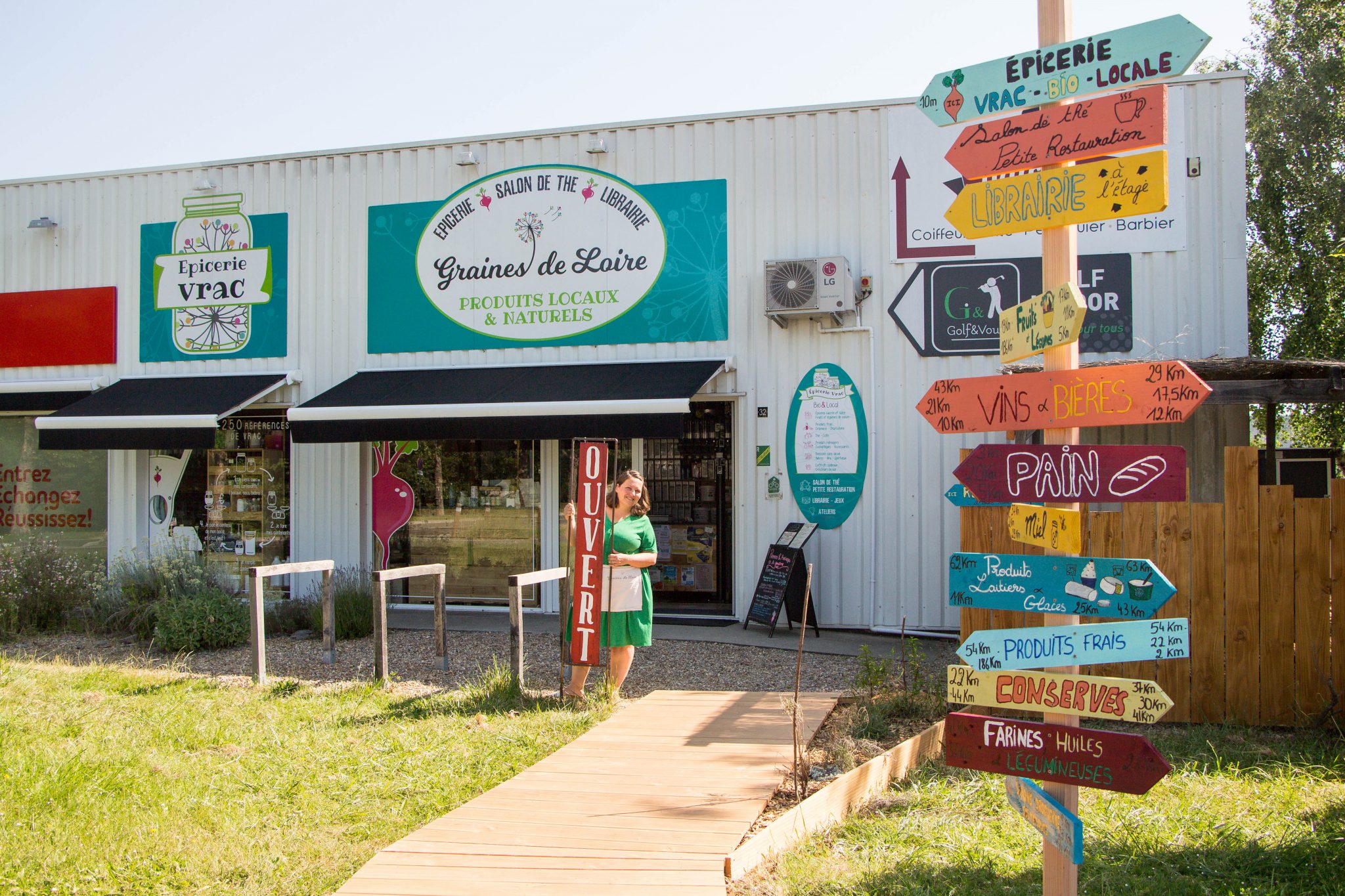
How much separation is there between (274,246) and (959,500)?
7787 mm

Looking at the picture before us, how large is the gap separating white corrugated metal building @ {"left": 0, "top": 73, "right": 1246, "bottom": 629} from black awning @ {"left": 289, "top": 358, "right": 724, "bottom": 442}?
1.33 feet

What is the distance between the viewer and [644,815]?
4.08 m

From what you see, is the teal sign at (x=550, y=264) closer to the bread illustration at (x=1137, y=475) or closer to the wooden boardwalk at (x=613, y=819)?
the wooden boardwalk at (x=613, y=819)

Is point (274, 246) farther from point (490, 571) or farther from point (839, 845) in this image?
point (839, 845)

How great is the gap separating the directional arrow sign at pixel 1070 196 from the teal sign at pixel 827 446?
6174 mm

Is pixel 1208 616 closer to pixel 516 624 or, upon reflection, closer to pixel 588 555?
pixel 588 555

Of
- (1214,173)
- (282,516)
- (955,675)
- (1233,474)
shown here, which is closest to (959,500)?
(1233,474)

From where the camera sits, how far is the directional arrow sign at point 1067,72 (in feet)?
9.48

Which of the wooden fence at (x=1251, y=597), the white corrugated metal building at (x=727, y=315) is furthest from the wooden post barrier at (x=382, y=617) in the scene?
the wooden fence at (x=1251, y=597)

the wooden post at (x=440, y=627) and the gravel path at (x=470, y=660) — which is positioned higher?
the wooden post at (x=440, y=627)

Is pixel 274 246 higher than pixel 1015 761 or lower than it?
higher

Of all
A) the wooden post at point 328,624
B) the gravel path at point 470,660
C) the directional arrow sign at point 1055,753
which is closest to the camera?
the directional arrow sign at point 1055,753

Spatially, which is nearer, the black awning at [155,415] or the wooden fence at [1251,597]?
the wooden fence at [1251,597]

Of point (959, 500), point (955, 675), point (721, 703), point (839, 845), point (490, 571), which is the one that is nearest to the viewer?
point (955, 675)
